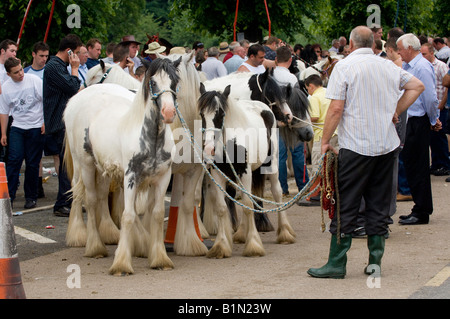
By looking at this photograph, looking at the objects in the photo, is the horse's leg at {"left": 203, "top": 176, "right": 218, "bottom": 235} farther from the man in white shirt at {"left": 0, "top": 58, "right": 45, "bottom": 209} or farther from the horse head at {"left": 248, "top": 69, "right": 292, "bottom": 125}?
the man in white shirt at {"left": 0, "top": 58, "right": 45, "bottom": 209}

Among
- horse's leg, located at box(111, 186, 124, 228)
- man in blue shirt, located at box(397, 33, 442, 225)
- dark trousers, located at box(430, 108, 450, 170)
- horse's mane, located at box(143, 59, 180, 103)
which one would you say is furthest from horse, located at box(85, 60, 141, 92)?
dark trousers, located at box(430, 108, 450, 170)

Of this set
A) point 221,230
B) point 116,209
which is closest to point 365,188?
point 221,230

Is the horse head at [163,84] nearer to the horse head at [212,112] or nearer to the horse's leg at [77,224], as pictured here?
the horse head at [212,112]

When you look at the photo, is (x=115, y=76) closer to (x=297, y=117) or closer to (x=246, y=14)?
(x=297, y=117)

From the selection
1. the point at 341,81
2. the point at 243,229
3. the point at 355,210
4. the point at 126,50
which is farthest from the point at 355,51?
the point at 126,50

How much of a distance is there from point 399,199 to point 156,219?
18.1ft

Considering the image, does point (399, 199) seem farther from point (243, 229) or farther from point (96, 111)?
point (96, 111)

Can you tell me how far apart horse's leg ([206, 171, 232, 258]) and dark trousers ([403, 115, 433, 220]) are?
283cm

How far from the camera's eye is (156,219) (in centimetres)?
805

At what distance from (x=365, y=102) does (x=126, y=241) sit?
8.78 ft

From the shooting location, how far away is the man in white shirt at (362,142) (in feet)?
23.3

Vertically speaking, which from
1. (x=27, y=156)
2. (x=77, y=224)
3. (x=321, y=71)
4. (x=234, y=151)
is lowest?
(x=77, y=224)

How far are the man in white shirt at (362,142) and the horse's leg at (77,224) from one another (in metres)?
3.29

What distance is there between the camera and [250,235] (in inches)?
341
